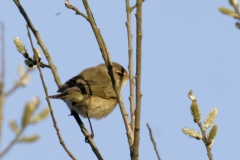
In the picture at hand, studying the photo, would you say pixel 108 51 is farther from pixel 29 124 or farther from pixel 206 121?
pixel 29 124

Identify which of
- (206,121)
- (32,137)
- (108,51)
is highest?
(108,51)

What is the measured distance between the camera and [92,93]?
675 cm

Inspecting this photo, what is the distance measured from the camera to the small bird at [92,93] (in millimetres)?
5930

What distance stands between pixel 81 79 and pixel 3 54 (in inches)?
190

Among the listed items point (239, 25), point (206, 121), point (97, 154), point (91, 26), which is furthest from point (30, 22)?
point (239, 25)

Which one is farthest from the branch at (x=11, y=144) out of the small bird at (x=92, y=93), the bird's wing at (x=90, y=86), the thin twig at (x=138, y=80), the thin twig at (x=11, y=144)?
the bird's wing at (x=90, y=86)

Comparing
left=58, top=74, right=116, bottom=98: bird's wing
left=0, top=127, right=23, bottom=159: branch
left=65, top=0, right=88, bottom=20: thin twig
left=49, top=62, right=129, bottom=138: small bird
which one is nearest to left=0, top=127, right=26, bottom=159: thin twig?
left=0, top=127, right=23, bottom=159: branch

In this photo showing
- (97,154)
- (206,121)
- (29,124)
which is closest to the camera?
(29,124)

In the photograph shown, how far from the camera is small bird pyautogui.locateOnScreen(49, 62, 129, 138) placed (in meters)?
5.93

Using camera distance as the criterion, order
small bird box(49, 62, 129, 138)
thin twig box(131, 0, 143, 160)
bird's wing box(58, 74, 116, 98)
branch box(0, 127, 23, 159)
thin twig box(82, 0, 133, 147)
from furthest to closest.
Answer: bird's wing box(58, 74, 116, 98) < small bird box(49, 62, 129, 138) < thin twig box(82, 0, 133, 147) < thin twig box(131, 0, 143, 160) < branch box(0, 127, 23, 159)

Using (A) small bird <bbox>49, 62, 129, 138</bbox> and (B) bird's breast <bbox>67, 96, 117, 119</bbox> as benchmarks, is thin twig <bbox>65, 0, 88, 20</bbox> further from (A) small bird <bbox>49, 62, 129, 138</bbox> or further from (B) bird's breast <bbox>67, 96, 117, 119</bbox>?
(B) bird's breast <bbox>67, 96, 117, 119</bbox>

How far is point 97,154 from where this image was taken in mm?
3824

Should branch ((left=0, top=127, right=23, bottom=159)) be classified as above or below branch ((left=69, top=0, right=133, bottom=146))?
below

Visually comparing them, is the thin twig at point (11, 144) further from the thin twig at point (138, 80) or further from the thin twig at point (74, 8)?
the thin twig at point (74, 8)
